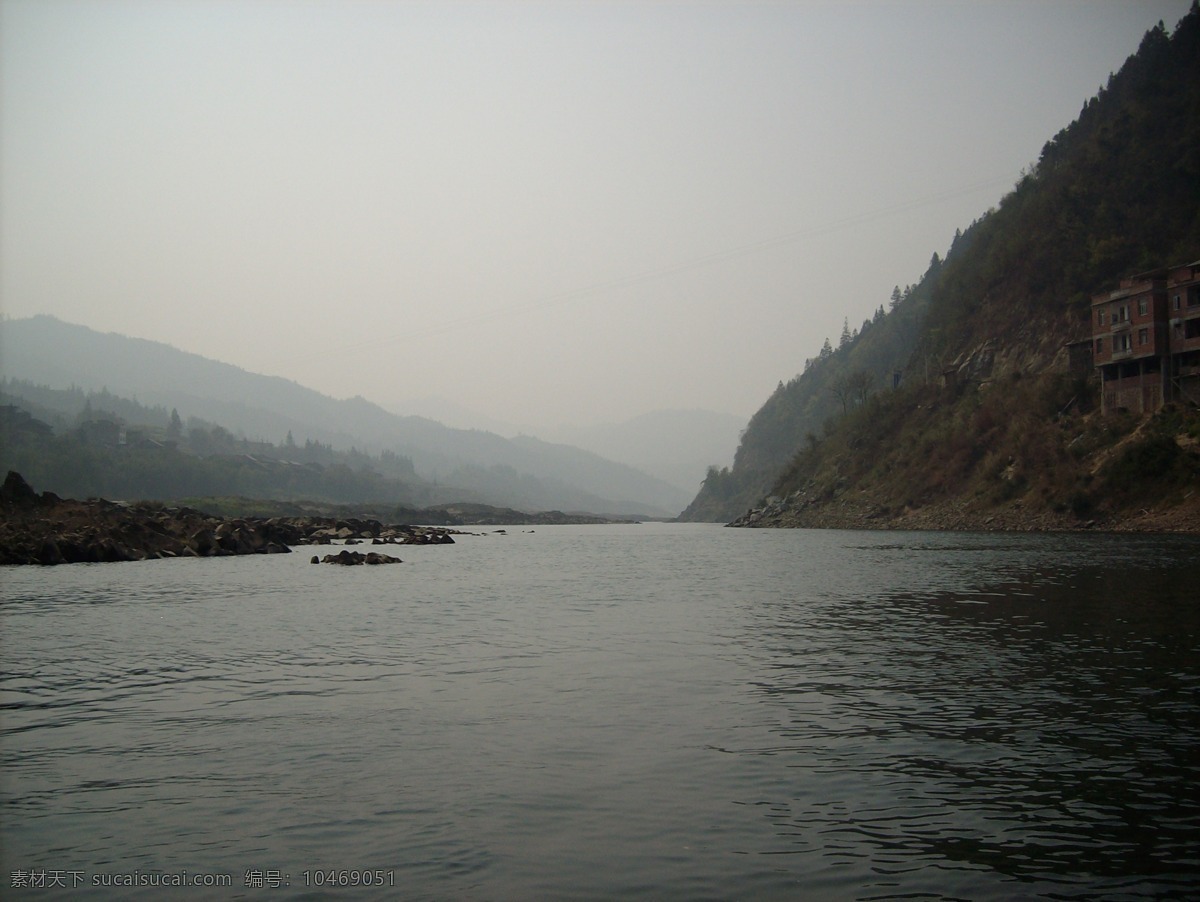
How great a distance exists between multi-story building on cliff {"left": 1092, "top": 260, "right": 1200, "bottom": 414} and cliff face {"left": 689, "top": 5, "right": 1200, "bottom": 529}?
3.66 m

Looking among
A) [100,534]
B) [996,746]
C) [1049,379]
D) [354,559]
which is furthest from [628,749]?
[1049,379]

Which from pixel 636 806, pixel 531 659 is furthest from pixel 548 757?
pixel 531 659

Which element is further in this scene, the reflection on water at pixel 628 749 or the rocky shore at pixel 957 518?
the rocky shore at pixel 957 518

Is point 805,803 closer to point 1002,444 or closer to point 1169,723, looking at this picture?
point 1169,723

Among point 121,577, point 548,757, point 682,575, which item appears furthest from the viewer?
point 682,575

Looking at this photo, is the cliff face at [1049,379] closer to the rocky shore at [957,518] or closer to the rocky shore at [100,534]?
the rocky shore at [957,518]

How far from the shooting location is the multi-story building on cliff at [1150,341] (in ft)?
291

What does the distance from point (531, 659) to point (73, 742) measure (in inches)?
489

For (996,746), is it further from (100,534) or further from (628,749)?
(100,534)

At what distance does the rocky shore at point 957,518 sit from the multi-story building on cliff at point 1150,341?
49.1 feet

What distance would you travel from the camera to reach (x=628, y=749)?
1642 cm

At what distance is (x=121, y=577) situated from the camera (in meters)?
56.2

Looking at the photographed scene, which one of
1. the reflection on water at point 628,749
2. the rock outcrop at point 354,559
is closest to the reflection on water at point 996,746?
the reflection on water at point 628,749

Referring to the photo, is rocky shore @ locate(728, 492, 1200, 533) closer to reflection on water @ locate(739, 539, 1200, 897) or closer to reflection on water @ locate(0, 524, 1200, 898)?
reflection on water @ locate(0, 524, 1200, 898)
